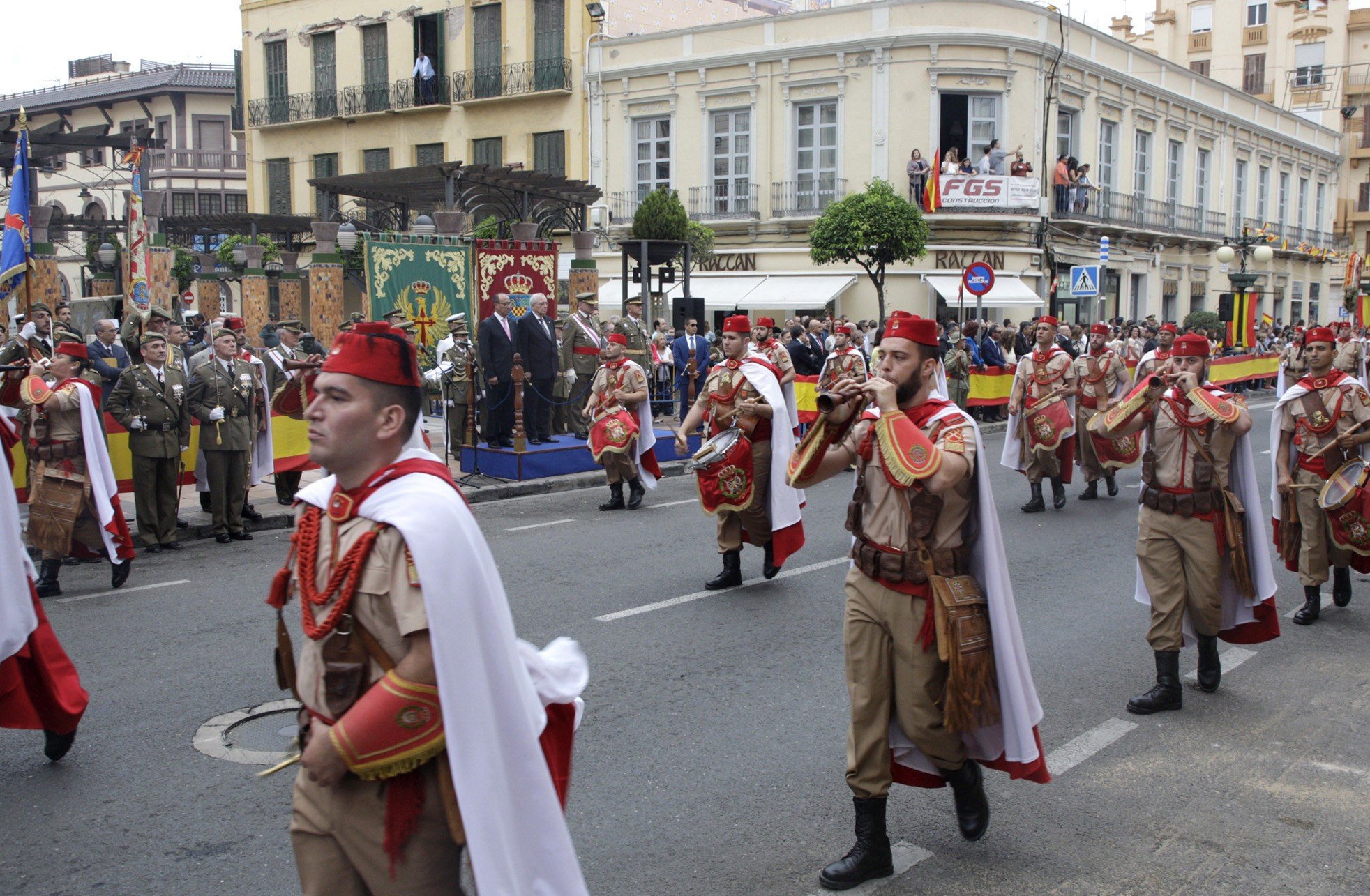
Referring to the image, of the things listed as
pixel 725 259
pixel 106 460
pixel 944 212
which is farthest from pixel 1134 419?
pixel 725 259

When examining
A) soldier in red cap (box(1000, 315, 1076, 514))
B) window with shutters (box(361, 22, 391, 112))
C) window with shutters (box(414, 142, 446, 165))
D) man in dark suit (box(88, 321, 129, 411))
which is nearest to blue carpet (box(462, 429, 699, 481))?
man in dark suit (box(88, 321, 129, 411))

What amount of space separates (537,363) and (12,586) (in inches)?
409

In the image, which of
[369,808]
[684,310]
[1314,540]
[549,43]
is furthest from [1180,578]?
[549,43]

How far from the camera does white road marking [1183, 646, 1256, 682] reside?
6.68m

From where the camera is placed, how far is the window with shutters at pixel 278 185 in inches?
1576

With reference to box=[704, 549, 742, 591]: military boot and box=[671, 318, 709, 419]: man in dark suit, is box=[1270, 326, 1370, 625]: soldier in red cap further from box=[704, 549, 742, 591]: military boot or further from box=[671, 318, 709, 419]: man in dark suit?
box=[671, 318, 709, 419]: man in dark suit

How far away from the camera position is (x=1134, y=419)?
20.1 ft

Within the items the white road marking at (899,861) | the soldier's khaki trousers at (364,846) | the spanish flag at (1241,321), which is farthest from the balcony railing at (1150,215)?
the soldier's khaki trousers at (364,846)

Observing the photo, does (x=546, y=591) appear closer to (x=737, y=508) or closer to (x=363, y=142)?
(x=737, y=508)

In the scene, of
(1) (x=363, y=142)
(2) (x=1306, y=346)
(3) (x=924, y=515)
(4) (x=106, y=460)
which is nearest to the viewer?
(3) (x=924, y=515)

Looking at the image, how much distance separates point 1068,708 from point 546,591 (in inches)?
150

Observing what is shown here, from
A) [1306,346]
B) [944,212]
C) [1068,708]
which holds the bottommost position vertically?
[1068,708]

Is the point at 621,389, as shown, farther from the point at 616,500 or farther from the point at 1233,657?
the point at 1233,657

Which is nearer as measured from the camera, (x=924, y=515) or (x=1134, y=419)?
(x=924, y=515)
